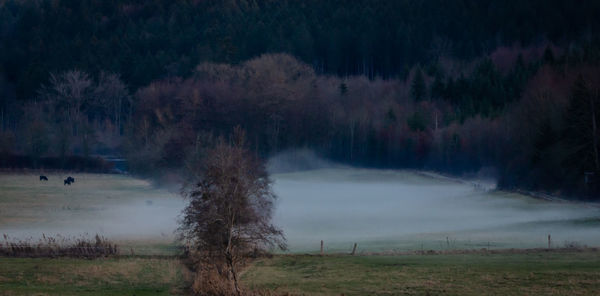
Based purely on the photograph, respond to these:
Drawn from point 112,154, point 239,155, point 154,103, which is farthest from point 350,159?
point 239,155

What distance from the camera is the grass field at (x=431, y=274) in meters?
29.4

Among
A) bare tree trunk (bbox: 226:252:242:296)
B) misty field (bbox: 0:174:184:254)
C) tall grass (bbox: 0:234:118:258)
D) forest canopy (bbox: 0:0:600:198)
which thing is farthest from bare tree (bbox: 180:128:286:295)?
forest canopy (bbox: 0:0:600:198)

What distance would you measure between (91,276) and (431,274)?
52.5 feet

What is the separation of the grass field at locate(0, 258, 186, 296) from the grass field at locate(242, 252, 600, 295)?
3.99 metres

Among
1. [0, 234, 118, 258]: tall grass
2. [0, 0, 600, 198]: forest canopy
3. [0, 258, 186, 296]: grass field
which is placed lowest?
[0, 258, 186, 296]: grass field

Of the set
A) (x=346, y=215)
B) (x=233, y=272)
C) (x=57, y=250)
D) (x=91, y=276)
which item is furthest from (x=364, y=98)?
(x=233, y=272)

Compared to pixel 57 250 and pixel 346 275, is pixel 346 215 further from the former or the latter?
pixel 346 275

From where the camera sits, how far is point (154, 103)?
415 feet

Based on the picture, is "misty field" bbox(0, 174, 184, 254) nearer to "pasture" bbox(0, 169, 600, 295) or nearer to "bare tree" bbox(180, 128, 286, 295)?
"pasture" bbox(0, 169, 600, 295)

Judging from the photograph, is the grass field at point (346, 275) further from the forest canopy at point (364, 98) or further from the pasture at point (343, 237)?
the forest canopy at point (364, 98)

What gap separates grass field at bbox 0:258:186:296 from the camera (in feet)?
101

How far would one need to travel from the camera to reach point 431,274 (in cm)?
3341

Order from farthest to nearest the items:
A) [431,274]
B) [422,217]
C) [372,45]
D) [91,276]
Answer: [372,45]
[422,217]
[91,276]
[431,274]

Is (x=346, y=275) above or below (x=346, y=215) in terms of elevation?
below
